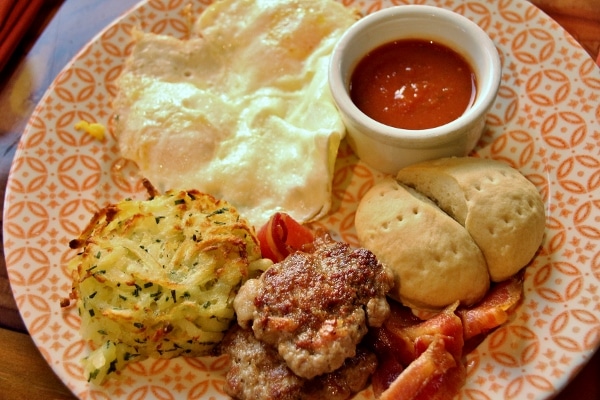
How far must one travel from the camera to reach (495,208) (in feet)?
9.43

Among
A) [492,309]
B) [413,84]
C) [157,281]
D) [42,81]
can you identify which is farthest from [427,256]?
[42,81]

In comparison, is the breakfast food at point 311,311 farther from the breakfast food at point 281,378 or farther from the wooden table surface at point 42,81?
the wooden table surface at point 42,81

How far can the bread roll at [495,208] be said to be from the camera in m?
2.86

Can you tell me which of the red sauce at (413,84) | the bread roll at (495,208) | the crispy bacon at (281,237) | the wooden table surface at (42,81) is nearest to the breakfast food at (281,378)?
the crispy bacon at (281,237)

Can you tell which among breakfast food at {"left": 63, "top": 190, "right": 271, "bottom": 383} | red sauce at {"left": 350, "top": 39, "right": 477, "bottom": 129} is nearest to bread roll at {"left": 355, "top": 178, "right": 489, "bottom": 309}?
red sauce at {"left": 350, "top": 39, "right": 477, "bottom": 129}

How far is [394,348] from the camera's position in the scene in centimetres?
282

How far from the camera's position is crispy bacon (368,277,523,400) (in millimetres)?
2615

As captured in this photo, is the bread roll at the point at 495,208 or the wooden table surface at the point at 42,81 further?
the wooden table surface at the point at 42,81

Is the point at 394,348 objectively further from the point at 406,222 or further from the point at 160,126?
the point at 160,126

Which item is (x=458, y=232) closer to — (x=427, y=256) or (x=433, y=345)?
(x=427, y=256)

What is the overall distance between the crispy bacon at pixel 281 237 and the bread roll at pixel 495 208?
0.71 m

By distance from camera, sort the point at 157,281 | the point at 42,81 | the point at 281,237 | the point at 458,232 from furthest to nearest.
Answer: the point at 42,81, the point at 281,237, the point at 458,232, the point at 157,281

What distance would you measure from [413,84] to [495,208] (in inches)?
32.8

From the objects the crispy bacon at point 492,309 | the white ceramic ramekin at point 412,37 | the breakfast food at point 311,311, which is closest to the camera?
the breakfast food at point 311,311
